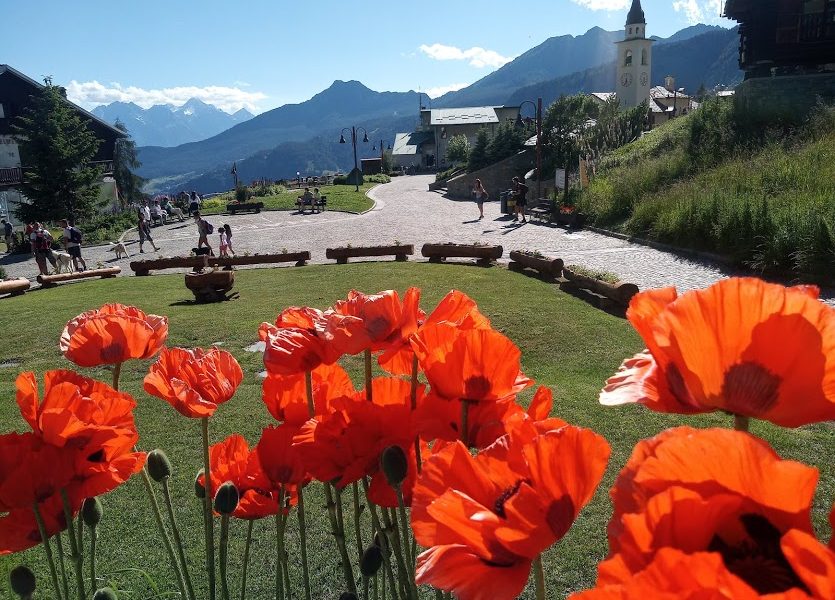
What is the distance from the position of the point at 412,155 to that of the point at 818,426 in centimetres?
9025

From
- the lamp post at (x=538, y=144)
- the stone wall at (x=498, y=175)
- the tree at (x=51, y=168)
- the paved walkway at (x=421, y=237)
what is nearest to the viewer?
the paved walkway at (x=421, y=237)

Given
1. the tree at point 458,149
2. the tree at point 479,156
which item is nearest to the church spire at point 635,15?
the tree at point 458,149

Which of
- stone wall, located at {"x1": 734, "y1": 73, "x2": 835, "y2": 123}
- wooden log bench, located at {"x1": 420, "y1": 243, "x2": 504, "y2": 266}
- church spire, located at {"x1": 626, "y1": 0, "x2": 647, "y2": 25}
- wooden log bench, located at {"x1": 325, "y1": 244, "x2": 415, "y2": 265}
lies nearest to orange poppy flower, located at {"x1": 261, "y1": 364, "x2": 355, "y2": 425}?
wooden log bench, located at {"x1": 420, "y1": 243, "x2": 504, "y2": 266}

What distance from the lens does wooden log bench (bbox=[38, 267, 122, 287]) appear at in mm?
17781

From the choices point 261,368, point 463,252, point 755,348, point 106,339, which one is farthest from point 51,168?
point 755,348

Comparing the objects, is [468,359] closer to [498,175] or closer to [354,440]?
[354,440]

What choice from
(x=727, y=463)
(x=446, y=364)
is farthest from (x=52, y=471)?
(x=727, y=463)

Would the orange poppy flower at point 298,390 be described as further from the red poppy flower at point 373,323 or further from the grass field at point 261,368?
the grass field at point 261,368

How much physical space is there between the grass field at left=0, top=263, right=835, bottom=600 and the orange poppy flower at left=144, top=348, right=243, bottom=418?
2.31 metres

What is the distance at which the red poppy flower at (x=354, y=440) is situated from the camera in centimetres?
120

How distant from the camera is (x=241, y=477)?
1.52 metres

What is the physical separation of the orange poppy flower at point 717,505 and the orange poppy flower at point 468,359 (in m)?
0.50

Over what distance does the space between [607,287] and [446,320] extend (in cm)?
996

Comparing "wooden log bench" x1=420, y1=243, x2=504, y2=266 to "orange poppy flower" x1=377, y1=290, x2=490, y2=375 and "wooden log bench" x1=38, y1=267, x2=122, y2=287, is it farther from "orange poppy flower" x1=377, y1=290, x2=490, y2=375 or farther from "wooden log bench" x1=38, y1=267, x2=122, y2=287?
"orange poppy flower" x1=377, y1=290, x2=490, y2=375
